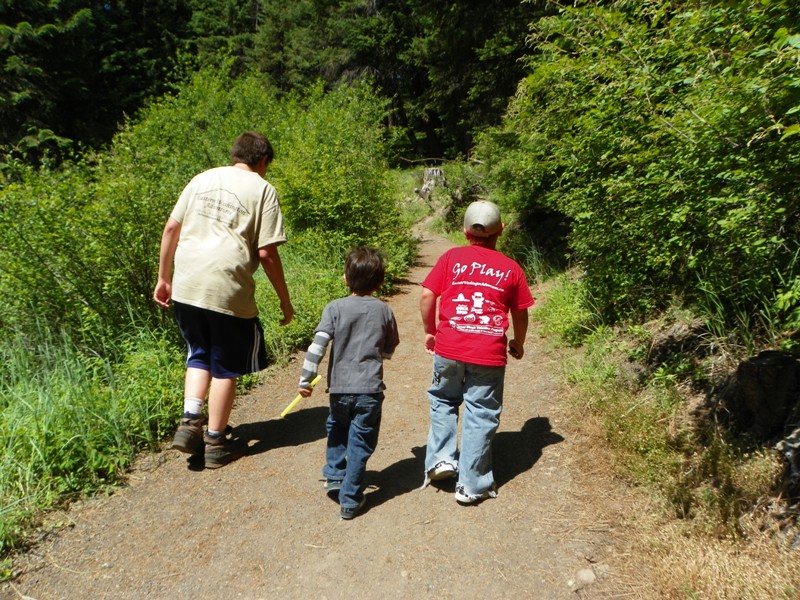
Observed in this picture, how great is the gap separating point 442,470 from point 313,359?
3.40ft

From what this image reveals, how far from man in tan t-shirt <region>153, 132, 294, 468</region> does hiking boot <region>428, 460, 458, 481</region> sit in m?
1.35

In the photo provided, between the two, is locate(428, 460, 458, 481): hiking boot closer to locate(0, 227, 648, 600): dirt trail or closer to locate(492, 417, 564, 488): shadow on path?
locate(0, 227, 648, 600): dirt trail

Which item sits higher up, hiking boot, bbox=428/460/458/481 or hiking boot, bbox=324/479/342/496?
hiking boot, bbox=428/460/458/481

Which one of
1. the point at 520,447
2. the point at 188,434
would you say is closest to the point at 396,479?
the point at 520,447

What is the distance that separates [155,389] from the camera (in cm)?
409

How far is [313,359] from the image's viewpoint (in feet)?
9.51

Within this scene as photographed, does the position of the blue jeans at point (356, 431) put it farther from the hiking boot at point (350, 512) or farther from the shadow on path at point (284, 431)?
the shadow on path at point (284, 431)

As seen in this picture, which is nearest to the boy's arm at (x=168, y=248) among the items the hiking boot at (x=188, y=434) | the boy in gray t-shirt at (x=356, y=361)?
the hiking boot at (x=188, y=434)

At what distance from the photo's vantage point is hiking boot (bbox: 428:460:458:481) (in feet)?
→ 10.6

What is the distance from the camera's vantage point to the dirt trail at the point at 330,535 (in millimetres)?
2564

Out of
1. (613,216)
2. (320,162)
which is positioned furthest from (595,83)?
(320,162)

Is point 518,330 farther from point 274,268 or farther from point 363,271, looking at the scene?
point 274,268

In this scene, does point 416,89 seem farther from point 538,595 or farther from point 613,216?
point 538,595

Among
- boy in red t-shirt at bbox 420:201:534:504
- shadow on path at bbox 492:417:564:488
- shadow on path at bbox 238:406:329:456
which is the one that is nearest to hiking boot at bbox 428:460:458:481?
boy in red t-shirt at bbox 420:201:534:504
